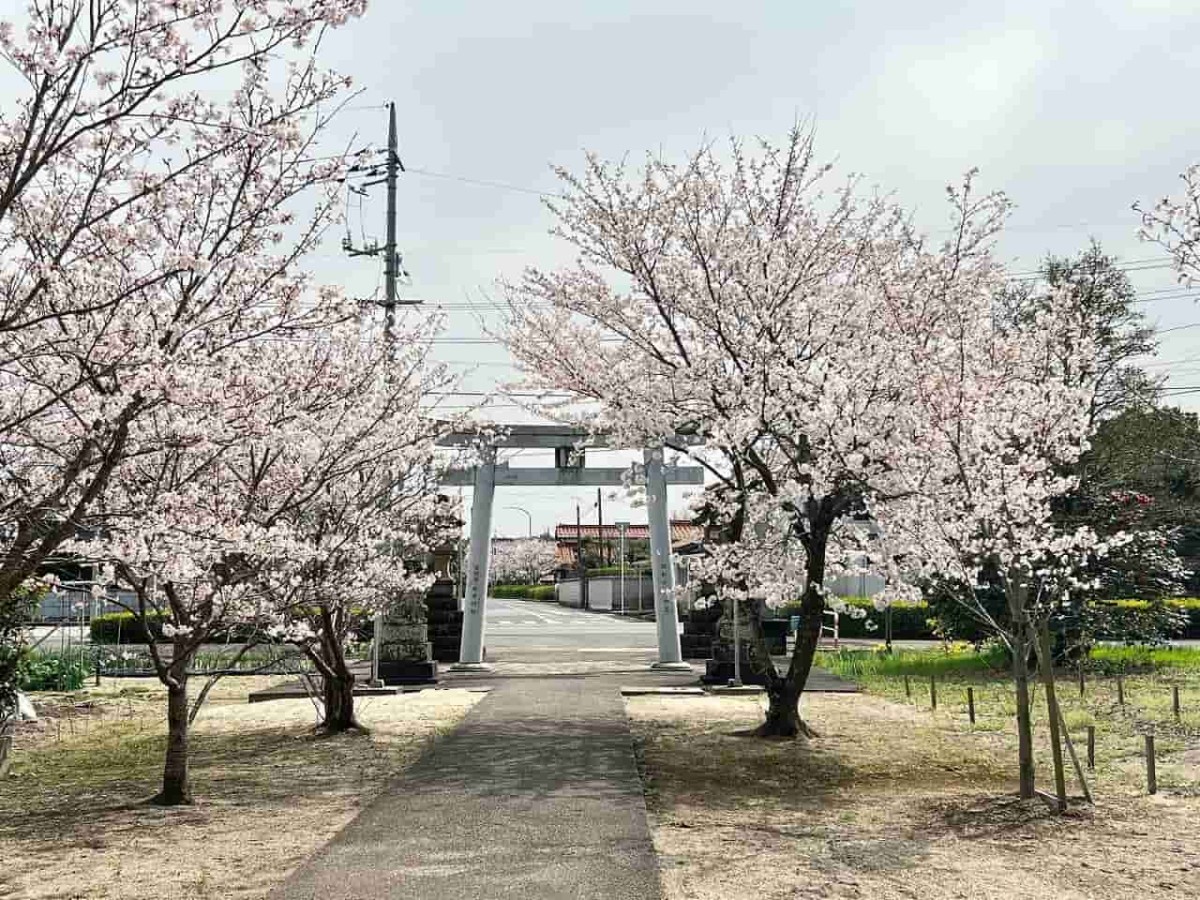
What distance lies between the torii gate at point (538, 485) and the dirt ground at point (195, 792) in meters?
4.78

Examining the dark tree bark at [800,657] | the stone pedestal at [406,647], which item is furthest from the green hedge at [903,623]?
the dark tree bark at [800,657]

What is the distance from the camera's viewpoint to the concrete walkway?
5.44m

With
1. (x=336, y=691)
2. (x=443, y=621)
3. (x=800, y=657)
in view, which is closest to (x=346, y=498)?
(x=336, y=691)

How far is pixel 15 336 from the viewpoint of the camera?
567cm

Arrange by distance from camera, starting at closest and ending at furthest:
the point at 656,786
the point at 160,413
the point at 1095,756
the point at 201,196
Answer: the point at 160,413 → the point at 201,196 → the point at 656,786 → the point at 1095,756

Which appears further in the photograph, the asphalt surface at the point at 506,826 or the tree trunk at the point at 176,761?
the tree trunk at the point at 176,761

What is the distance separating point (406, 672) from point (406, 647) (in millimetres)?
414

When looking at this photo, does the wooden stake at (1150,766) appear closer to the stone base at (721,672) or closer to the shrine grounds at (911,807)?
the shrine grounds at (911,807)

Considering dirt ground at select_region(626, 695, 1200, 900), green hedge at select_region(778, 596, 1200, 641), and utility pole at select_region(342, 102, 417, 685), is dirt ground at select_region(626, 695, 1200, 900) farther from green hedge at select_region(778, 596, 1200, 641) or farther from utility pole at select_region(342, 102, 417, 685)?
green hedge at select_region(778, 596, 1200, 641)

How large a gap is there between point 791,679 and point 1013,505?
412cm

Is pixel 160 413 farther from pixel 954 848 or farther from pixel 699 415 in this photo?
pixel 699 415

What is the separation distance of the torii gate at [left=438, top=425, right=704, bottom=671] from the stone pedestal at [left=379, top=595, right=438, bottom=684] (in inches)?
74.3

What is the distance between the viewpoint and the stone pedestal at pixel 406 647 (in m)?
16.9

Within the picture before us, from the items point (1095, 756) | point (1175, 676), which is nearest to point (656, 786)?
point (1095, 756)
